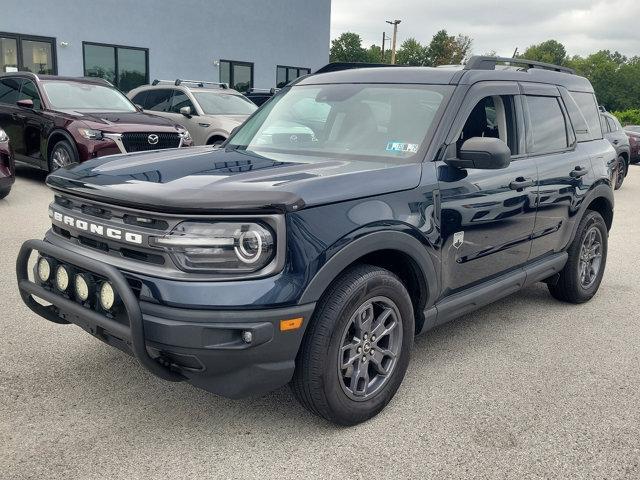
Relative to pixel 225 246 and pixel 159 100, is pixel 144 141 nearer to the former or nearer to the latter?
pixel 159 100

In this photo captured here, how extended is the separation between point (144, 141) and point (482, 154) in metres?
6.73

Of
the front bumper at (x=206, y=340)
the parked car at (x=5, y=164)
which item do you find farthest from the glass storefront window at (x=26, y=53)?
the front bumper at (x=206, y=340)

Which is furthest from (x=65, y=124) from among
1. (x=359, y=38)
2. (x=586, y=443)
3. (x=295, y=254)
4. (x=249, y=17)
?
(x=359, y=38)

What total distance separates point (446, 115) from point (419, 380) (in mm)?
1535

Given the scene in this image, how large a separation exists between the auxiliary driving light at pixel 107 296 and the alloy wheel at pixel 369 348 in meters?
1.04

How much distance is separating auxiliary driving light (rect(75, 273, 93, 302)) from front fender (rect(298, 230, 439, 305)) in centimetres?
97

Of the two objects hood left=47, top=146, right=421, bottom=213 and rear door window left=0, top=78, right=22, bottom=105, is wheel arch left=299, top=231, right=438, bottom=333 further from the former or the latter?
rear door window left=0, top=78, right=22, bottom=105

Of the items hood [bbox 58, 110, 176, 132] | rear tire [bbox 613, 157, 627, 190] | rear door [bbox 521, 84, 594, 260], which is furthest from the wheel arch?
rear tire [bbox 613, 157, 627, 190]

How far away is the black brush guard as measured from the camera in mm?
2576

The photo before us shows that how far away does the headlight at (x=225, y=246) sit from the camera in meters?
2.60

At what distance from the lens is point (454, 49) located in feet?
273

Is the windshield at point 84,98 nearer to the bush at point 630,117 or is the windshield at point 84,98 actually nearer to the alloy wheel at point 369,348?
the alloy wheel at point 369,348

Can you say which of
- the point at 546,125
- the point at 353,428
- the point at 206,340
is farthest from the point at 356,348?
the point at 546,125

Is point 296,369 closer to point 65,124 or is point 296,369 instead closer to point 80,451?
point 80,451
